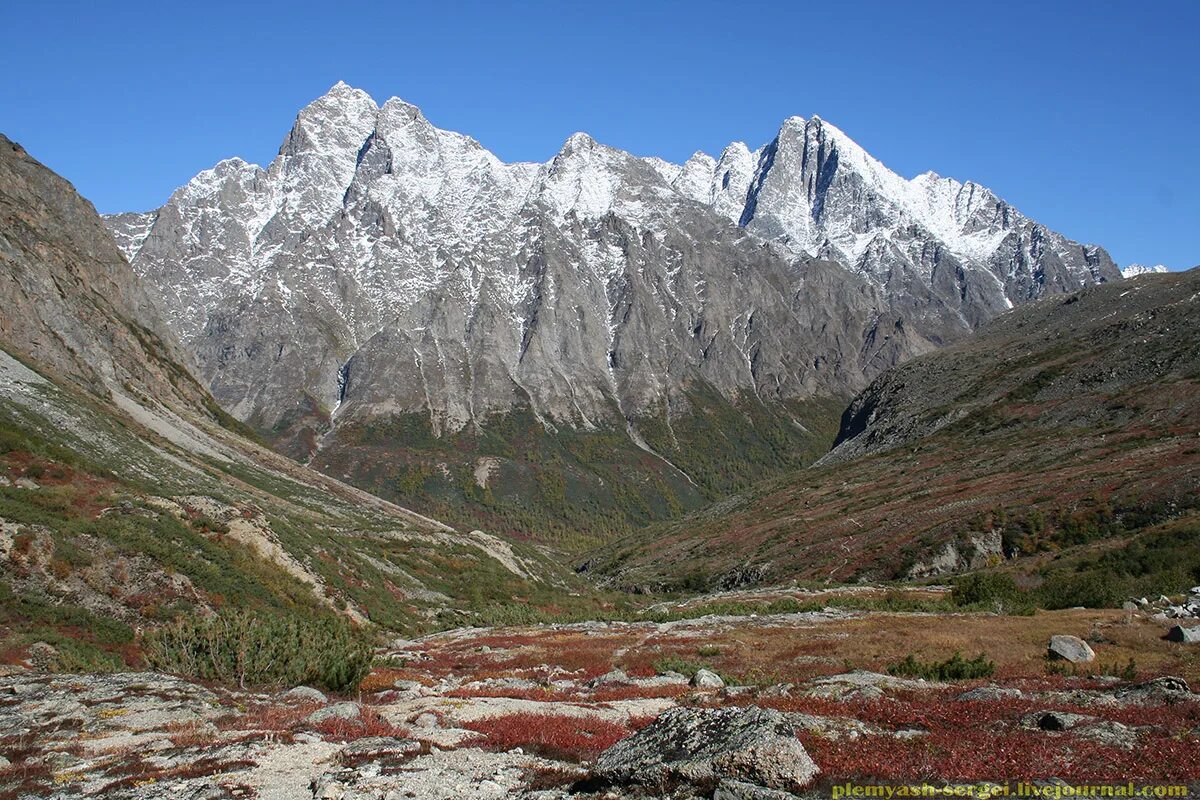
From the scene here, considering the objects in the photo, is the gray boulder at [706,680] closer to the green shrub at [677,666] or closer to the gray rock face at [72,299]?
the green shrub at [677,666]

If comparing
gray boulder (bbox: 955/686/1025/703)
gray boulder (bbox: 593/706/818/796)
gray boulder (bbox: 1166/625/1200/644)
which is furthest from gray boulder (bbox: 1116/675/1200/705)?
gray boulder (bbox: 1166/625/1200/644)

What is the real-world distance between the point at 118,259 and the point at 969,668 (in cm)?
18739

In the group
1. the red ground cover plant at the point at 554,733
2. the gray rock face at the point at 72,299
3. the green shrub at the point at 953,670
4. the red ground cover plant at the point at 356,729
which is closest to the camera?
the red ground cover plant at the point at 554,733

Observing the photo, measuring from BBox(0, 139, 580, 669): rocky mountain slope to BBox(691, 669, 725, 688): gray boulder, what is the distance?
2121cm

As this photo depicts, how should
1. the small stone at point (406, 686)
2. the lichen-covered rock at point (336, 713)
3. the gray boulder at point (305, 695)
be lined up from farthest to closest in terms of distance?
1. the small stone at point (406, 686)
2. the gray boulder at point (305, 695)
3. the lichen-covered rock at point (336, 713)

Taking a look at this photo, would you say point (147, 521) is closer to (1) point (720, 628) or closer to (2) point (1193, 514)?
(1) point (720, 628)

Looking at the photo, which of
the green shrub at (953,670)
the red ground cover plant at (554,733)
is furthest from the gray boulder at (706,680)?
the red ground cover plant at (554,733)

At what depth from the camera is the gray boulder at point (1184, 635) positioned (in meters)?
28.6

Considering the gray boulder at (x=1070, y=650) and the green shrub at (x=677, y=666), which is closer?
the gray boulder at (x=1070, y=650)

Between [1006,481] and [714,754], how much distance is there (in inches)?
4151

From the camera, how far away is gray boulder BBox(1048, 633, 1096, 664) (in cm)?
2644

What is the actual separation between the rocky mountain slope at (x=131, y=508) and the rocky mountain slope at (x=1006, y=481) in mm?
39398

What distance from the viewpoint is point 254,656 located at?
83.1 ft

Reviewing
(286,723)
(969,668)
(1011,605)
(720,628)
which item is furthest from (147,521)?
(1011,605)
